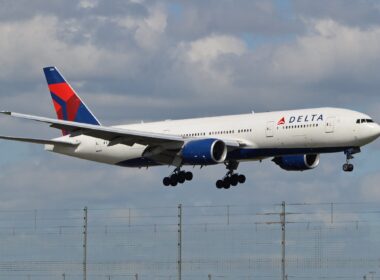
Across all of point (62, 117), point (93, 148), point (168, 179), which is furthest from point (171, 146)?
point (62, 117)

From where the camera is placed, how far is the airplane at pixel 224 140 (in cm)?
8994

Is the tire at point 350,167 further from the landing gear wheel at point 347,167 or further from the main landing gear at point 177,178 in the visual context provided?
the main landing gear at point 177,178

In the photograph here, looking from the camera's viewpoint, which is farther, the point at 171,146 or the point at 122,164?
the point at 122,164

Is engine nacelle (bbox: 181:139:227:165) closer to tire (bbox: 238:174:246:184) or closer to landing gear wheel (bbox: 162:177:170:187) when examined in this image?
landing gear wheel (bbox: 162:177:170:187)

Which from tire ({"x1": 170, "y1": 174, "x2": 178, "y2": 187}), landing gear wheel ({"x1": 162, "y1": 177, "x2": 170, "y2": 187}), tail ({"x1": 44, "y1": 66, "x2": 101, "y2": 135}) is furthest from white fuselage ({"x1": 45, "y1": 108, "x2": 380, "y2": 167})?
tail ({"x1": 44, "y1": 66, "x2": 101, "y2": 135})

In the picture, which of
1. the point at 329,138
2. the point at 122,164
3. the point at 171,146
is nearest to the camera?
the point at 329,138

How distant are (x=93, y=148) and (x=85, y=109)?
7344 millimetres

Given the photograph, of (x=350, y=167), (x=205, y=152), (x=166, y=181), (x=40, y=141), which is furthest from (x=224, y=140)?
(x=40, y=141)

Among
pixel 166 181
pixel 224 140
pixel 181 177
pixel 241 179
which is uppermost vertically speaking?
pixel 224 140

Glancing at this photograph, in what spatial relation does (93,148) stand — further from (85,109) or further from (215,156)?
(215,156)

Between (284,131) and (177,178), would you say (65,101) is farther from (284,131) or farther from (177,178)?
(284,131)

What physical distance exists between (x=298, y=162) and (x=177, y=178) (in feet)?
31.7

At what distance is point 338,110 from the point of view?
298 ft

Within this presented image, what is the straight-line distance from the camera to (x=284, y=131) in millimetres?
91000
